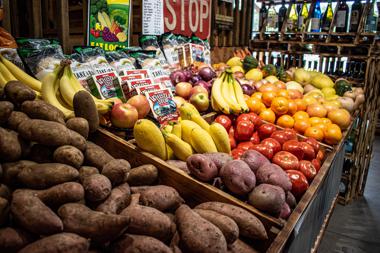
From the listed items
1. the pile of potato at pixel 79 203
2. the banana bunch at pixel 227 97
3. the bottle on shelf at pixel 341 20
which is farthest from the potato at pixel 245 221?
the bottle on shelf at pixel 341 20

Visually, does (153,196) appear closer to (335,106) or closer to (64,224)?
(64,224)

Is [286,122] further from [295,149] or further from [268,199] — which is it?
[268,199]

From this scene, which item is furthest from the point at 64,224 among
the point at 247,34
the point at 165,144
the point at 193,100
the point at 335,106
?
the point at 247,34

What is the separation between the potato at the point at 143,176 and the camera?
120 centimetres

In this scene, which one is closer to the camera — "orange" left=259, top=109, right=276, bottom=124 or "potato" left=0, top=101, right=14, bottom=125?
"potato" left=0, top=101, right=14, bottom=125

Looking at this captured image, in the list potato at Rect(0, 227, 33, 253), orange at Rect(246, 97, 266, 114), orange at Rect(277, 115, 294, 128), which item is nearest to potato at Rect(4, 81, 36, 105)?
potato at Rect(0, 227, 33, 253)

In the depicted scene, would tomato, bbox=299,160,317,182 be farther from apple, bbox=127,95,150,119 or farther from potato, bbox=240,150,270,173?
apple, bbox=127,95,150,119

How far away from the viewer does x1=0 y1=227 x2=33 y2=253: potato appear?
2.42 feet

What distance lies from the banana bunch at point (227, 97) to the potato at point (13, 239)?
1.53 m

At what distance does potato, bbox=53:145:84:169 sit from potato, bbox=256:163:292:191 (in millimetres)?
724

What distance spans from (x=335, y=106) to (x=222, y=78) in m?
1.06

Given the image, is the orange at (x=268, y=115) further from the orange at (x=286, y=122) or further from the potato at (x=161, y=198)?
the potato at (x=161, y=198)

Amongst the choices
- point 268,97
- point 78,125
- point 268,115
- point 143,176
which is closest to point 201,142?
point 143,176

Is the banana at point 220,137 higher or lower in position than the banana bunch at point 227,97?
lower
